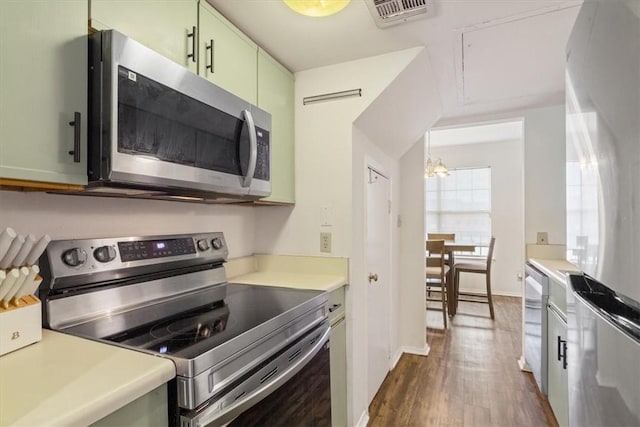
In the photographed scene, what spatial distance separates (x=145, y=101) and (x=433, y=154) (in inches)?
220

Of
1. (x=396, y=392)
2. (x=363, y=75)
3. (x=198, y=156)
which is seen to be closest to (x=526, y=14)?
(x=363, y=75)

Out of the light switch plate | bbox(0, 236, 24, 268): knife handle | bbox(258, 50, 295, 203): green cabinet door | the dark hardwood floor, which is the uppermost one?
bbox(258, 50, 295, 203): green cabinet door

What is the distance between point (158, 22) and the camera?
1.17 m

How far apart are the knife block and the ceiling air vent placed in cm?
161

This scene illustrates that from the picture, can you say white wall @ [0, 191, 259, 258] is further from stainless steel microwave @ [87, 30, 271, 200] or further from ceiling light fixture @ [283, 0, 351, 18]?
ceiling light fixture @ [283, 0, 351, 18]

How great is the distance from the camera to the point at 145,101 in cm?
104

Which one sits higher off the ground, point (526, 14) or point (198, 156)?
point (526, 14)

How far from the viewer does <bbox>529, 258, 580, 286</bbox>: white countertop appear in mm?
1939

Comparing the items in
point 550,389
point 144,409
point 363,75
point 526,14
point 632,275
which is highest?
point 526,14

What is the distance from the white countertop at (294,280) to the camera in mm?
1651

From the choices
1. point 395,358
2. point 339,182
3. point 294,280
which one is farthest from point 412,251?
point 294,280

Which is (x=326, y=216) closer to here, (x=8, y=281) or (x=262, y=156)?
(x=262, y=156)

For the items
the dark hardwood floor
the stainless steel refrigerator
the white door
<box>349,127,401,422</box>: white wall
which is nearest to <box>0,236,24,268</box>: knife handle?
the stainless steel refrigerator

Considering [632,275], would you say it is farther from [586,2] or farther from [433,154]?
[433,154]
